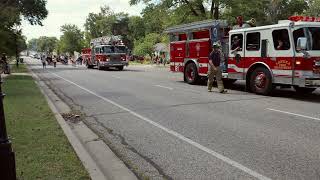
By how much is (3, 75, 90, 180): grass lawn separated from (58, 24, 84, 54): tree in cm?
13035

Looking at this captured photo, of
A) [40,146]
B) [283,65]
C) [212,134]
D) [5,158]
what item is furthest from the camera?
[283,65]

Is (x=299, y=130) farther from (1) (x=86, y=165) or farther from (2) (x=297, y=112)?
(1) (x=86, y=165)

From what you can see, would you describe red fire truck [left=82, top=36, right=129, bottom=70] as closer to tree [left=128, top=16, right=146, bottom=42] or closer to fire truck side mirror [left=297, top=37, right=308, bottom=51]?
fire truck side mirror [left=297, top=37, right=308, bottom=51]

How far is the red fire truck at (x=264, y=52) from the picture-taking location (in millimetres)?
14016

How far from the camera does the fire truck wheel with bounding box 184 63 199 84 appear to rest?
20.3m

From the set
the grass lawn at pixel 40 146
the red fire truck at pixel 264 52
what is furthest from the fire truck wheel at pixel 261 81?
the grass lawn at pixel 40 146

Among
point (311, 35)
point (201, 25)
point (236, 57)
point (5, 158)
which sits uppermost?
point (201, 25)

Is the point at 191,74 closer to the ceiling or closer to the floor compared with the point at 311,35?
closer to the floor

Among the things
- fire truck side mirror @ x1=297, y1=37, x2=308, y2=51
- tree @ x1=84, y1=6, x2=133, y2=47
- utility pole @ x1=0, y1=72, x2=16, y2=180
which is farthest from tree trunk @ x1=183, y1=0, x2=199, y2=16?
tree @ x1=84, y1=6, x2=133, y2=47

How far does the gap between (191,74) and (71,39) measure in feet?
415

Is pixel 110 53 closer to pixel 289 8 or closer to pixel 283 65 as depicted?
pixel 283 65

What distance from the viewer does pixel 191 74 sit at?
2092 cm

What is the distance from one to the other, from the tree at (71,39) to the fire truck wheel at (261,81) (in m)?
126

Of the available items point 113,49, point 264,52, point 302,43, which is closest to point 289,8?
point 113,49
